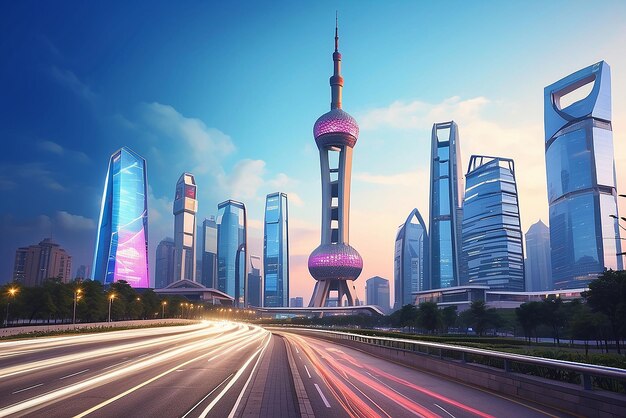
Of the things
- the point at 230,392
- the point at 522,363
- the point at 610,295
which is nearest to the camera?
the point at 230,392

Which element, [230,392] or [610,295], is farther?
[610,295]

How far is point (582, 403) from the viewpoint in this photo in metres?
11.3

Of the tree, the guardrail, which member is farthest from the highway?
the tree

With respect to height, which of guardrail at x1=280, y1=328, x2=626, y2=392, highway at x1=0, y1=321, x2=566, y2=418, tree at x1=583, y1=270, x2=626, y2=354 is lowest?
highway at x1=0, y1=321, x2=566, y2=418

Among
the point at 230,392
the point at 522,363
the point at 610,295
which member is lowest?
the point at 230,392

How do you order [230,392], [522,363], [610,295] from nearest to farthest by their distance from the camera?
[230,392]
[522,363]
[610,295]

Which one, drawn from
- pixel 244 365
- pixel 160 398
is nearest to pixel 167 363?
pixel 244 365

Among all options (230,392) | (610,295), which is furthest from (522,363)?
(610,295)

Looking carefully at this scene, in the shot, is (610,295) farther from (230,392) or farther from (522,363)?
(230,392)

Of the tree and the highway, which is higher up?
the tree

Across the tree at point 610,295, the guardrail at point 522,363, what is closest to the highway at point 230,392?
the guardrail at point 522,363

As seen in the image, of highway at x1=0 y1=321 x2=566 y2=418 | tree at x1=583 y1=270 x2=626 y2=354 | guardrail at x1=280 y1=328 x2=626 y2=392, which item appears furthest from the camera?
tree at x1=583 y1=270 x2=626 y2=354

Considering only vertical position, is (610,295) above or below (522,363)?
above

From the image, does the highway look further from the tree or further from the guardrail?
the tree
